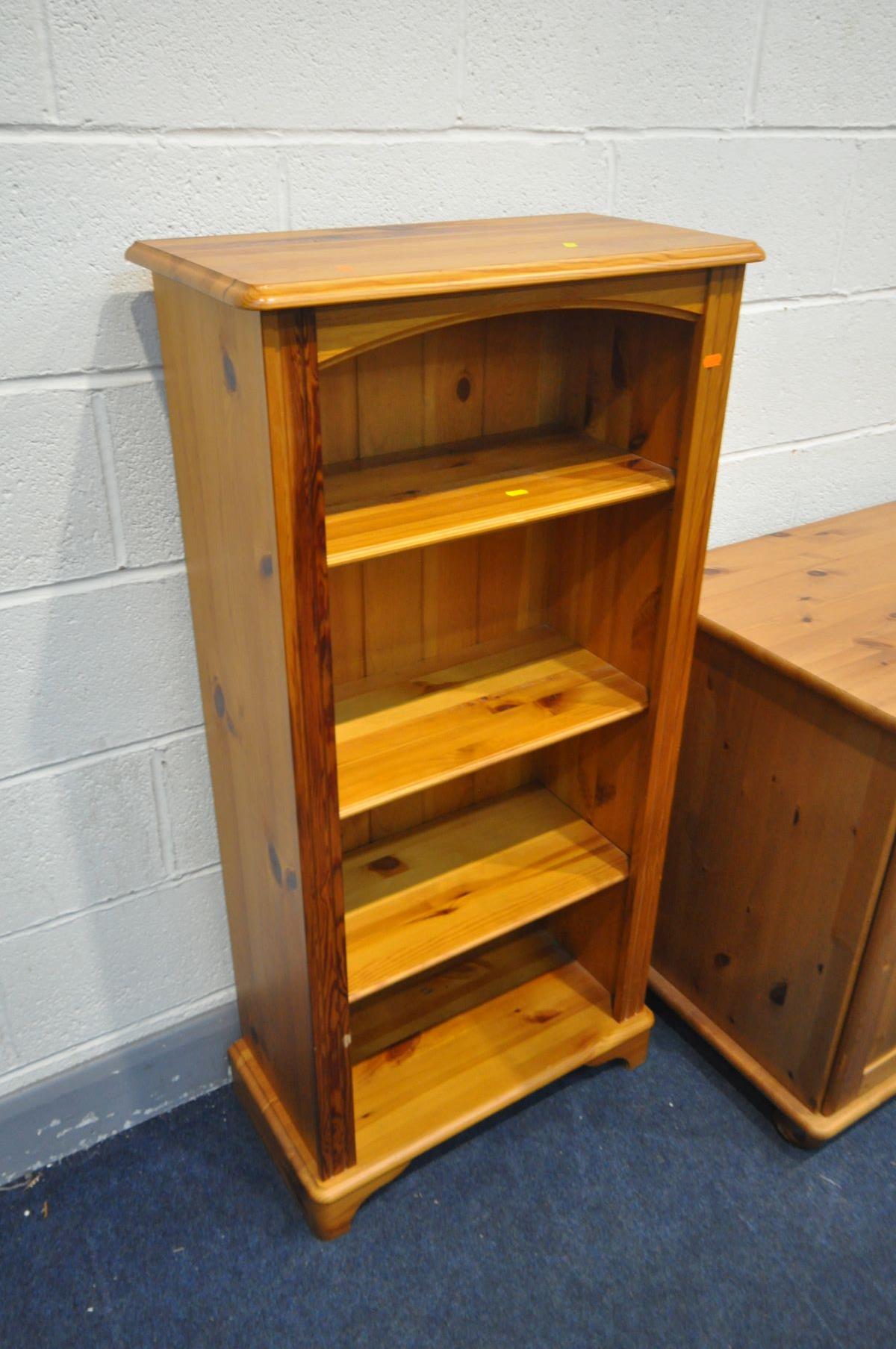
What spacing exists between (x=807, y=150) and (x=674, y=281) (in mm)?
681

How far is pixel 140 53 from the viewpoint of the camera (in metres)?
1.04

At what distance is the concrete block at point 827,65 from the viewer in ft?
4.79

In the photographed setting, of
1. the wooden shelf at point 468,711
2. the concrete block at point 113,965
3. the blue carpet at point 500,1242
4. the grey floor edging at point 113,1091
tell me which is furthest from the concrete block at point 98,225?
the blue carpet at point 500,1242

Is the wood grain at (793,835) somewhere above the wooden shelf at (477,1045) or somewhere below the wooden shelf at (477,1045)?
above

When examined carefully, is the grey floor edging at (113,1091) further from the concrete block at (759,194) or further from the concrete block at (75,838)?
the concrete block at (759,194)

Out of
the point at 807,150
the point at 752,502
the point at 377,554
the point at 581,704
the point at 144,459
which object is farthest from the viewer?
the point at 752,502

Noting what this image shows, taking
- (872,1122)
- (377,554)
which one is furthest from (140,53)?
(872,1122)

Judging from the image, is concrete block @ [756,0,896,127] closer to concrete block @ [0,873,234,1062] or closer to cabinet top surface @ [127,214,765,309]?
cabinet top surface @ [127,214,765,309]

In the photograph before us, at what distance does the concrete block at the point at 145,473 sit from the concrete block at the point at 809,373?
0.92 meters

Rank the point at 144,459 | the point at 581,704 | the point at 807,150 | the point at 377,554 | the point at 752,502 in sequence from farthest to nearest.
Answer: the point at 752,502, the point at 807,150, the point at 581,704, the point at 144,459, the point at 377,554

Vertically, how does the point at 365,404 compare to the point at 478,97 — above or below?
below

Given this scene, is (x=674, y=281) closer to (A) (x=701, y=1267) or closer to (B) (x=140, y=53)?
(B) (x=140, y=53)

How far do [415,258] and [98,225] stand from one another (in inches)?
13.9

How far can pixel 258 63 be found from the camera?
1.10 m
